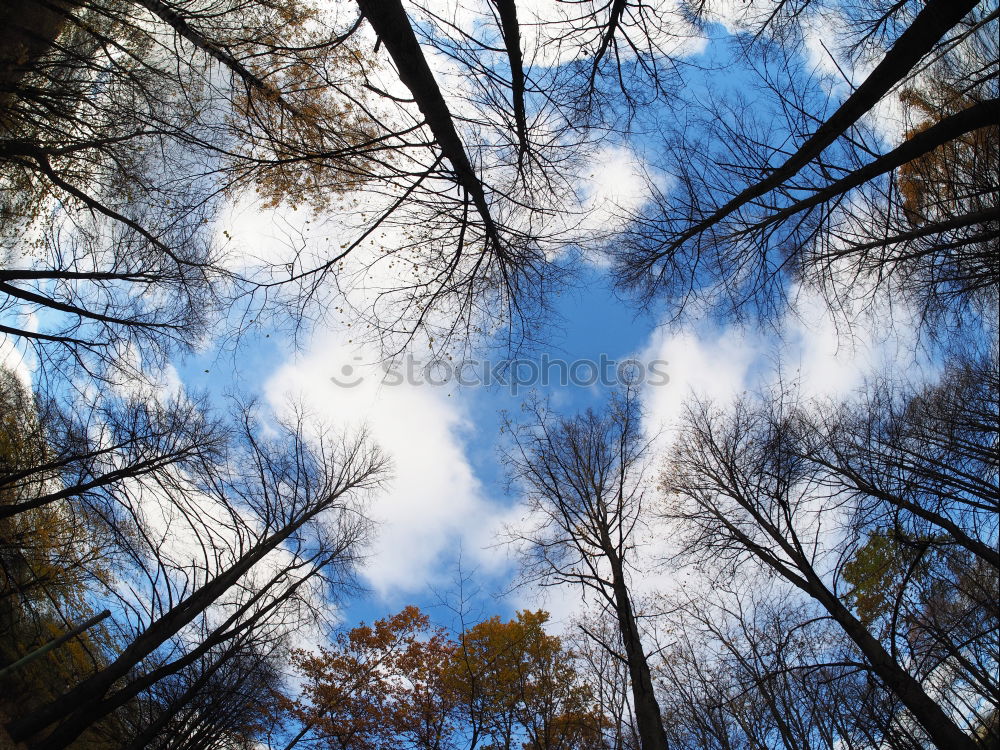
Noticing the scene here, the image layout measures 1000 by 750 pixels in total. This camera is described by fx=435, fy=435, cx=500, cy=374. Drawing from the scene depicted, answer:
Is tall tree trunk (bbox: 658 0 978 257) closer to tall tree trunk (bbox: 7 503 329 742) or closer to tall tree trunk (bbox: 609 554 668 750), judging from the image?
tall tree trunk (bbox: 609 554 668 750)

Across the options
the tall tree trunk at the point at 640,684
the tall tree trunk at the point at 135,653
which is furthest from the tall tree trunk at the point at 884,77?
the tall tree trunk at the point at 135,653

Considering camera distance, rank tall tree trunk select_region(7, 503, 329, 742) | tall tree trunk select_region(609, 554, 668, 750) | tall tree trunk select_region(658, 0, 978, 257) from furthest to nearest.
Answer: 1. tall tree trunk select_region(609, 554, 668, 750)
2. tall tree trunk select_region(7, 503, 329, 742)
3. tall tree trunk select_region(658, 0, 978, 257)

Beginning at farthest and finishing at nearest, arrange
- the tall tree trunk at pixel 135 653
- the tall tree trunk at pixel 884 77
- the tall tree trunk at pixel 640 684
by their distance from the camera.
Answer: the tall tree trunk at pixel 640 684 → the tall tree trunk at pixel 135 653 → the tall tree trunk at pixel 884 77

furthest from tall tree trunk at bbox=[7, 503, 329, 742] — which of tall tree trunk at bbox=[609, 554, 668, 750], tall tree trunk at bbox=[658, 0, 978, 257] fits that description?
tall tree trunk at bbox=[658, 0, 978, 257]

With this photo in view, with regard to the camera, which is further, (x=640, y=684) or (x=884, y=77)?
(x=640, y=684)

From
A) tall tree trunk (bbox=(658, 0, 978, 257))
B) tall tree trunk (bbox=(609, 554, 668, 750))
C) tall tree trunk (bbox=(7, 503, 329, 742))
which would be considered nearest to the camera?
tall tree trunk (bbox=(658, 0, 978, 257))

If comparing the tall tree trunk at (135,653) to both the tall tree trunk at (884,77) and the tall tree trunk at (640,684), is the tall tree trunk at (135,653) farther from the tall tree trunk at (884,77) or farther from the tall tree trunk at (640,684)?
the tall tree trunk at (884,77)

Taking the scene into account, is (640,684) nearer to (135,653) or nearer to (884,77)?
(135,653)

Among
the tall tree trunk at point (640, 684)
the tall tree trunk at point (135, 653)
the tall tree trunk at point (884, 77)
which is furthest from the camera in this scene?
the tall tree trunk at point (640, 684)

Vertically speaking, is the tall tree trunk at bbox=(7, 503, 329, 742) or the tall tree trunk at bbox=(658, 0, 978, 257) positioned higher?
the tall tree trunk at bbox=(658, 0, 978, 257)

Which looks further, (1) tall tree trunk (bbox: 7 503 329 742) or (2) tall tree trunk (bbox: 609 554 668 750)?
(2) tall tree trunk (bbox: 609 554 668 750)

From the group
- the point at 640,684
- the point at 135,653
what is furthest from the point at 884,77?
the point at 135,653

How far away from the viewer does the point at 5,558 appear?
671 cm

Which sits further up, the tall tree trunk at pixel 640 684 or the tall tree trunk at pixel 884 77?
the tall tree trunk at pixel 884 77
